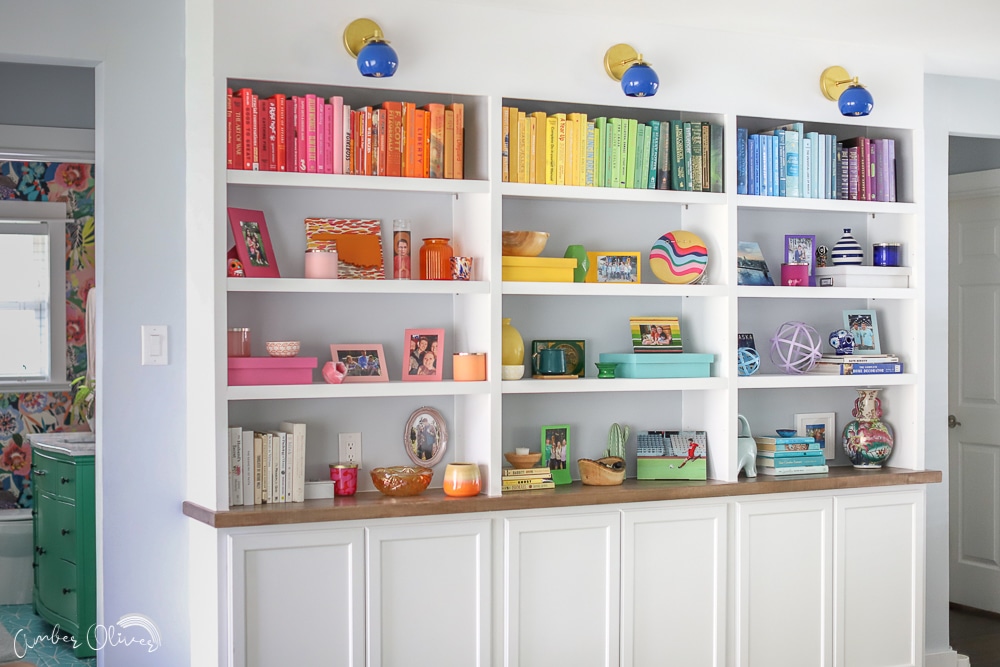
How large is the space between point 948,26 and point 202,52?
2531 mm

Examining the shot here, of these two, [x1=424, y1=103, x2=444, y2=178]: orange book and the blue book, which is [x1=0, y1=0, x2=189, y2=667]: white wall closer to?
[x1=424, y1=103, x2=444, y2=178]: orange book

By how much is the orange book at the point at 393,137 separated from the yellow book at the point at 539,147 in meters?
0.46

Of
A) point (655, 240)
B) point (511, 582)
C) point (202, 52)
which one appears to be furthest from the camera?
point (655, 240)

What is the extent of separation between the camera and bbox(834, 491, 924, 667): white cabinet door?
12.1 feet

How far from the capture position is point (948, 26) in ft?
11.5

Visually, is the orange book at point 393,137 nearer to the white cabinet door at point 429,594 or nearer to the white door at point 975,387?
the white cabinet door at point 429,594

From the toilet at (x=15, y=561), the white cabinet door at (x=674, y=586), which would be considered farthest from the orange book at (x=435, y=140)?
the toilet at (x=15, y=561)

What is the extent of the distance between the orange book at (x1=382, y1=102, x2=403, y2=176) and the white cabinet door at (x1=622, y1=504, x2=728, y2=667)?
4.51 feet

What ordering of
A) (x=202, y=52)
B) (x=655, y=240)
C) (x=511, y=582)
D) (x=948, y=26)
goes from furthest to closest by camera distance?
(x=655, y=240) < (x=948, y=26) < (x=511, y=582) < (x=202, y=52)

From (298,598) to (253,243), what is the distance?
1100mm

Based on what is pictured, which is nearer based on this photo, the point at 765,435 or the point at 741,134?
the point at 741,134

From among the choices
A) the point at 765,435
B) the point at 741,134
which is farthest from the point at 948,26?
the point at 765,435

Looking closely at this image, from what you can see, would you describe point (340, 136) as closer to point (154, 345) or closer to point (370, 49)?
point (370, 49)

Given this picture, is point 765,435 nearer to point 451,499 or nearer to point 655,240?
point 655,240
